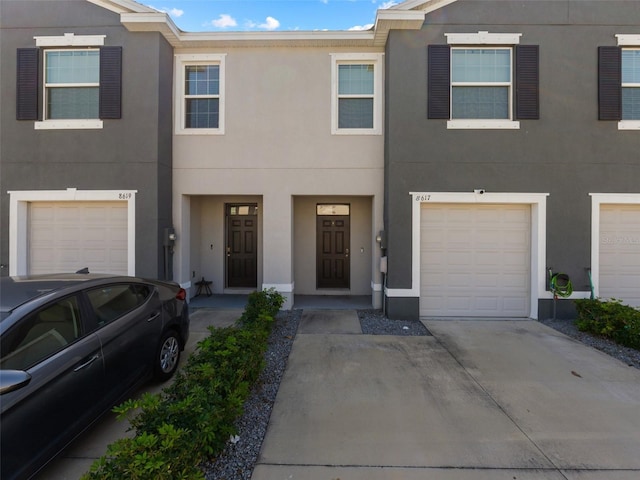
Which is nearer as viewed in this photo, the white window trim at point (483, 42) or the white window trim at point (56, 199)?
the white window trim at point (483, 42)

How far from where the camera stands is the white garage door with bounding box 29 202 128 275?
23.3ft

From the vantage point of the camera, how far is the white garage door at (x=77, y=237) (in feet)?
23.3

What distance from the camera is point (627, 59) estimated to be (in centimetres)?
661

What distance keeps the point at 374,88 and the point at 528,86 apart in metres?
3.07

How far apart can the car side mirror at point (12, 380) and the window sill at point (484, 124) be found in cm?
715

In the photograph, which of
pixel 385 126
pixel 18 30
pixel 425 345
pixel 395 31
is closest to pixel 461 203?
pixel 385 126

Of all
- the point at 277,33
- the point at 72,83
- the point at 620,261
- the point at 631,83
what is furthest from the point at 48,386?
the point at 631,83

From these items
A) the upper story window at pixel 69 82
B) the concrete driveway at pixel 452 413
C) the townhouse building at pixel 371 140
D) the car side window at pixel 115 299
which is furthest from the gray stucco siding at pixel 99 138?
the concrete driveway at pixel 452 413

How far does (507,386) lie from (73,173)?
28.5 ft

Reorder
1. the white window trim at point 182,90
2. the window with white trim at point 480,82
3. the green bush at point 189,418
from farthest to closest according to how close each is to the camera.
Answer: the white window trim at point 182,90
the window with white trim at point 480,82
the green bush at point 189,418

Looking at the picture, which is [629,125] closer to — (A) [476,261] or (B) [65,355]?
(A) [476,261]

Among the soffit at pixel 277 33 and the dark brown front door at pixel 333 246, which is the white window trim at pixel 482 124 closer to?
the soffit at pixel 277 33

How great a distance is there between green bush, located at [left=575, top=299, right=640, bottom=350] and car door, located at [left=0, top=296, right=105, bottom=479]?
7157 mm

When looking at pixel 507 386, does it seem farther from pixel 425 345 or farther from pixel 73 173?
pixel 73 173
